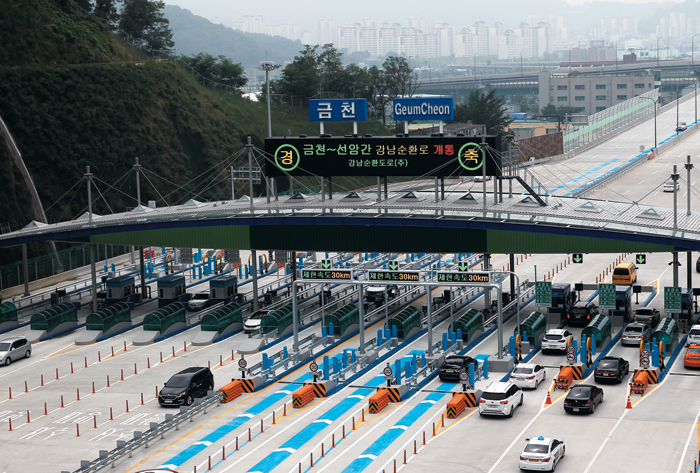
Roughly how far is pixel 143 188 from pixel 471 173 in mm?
55408

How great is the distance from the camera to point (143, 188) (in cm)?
10712

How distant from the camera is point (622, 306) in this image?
5931 centimetres

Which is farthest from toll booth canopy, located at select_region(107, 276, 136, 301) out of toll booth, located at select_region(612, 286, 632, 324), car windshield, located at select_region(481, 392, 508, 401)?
car windshield, located at select_region(481, 392, 508, 401)

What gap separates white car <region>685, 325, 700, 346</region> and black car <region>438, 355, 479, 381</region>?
38.5 ft

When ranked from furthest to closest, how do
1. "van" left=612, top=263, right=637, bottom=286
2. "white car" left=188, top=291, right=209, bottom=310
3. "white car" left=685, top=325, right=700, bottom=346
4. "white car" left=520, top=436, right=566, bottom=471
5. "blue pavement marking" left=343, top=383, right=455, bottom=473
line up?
1. "van" left=612, top=263, right=637, bottom=286
2. "white car" left=188, top=291, right=209, bottom=310
3. "white car" left=685, top=325, right=700, bottom=346
4. "blue pavement marking" left=343, top=383, right=455, bottom=473
5. "white car" left=520, top=436, right=566, bottom=471

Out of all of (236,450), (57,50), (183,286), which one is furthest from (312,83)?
(236,450)

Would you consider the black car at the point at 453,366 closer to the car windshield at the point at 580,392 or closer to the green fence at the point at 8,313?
the car windshield at the point at 580,392

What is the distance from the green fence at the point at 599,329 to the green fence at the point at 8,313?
37202mm

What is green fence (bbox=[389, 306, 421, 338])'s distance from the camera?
189ft

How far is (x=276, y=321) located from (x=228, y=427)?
56.4 feet

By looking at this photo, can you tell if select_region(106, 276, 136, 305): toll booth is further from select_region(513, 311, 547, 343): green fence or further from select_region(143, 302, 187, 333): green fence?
select_region(513, 311, 547, 343): green fence

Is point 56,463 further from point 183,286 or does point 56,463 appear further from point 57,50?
point 57,50

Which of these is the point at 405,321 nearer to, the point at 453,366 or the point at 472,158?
the point at 453,366

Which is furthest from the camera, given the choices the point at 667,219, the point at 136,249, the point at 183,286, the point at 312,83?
the point at 312,83
